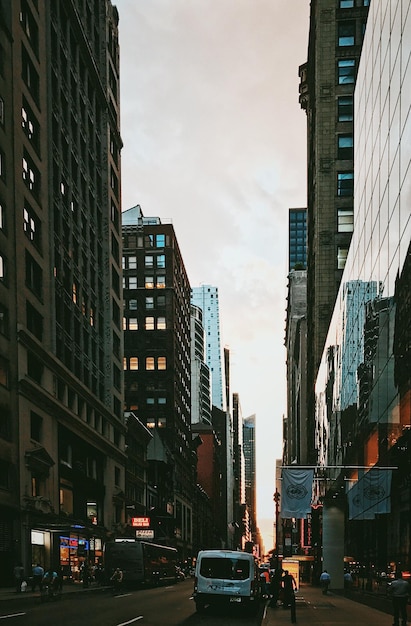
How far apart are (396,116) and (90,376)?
1904 inches

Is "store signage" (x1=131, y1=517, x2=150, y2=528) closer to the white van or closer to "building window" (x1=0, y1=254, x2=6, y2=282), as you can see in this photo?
"building window" (x1=0, y1=254, x2=6, y2=282)

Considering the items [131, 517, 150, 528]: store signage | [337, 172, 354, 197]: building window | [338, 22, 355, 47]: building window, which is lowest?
[131, 517, 150, 528]: store signage

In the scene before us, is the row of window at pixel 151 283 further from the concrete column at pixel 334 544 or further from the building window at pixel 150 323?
the concrete column at pixel 334 544

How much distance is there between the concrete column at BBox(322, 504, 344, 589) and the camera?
51938mm

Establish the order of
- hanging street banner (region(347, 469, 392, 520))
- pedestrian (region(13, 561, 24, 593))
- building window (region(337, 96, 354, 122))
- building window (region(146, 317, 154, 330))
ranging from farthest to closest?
1. building window (region(146, 317, 154, 330))
2. building window (region(337, 96, 354, 122))
3. pedestrian (region(13, 561, 24, 593))
4. hanging street banner (region(347, 469, 392, 520))

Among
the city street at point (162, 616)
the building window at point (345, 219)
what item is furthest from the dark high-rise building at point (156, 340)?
the city street at point (162, 616)

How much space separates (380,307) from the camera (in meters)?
34.4

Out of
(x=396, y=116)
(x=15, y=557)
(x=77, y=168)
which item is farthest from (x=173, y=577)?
(x=396, y=116)

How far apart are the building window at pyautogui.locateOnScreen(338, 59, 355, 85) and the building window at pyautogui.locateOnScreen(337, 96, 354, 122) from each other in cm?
218

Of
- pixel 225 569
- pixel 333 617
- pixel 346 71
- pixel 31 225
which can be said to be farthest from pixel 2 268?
pixel 346 71

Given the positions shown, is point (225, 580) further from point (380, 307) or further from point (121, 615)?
point (380, 307)

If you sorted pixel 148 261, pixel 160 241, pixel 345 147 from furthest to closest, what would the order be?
pixel 160 241 < pixel 148 261 < pixel 345 147

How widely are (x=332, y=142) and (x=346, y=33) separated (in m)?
12.8

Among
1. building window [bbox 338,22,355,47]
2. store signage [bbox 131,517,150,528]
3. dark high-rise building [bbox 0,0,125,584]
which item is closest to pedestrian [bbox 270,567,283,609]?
dark high-rise building [bbox 0,0,125,584]
